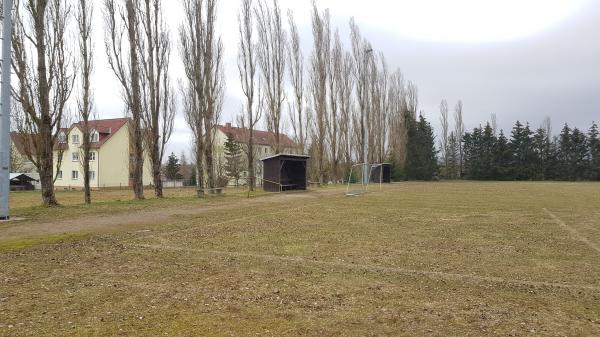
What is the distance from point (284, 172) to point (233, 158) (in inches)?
1158

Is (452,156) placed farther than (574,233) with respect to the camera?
Yes

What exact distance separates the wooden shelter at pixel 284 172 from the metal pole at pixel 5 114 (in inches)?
618

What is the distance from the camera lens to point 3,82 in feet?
35.6

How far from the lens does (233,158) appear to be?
56.6 meters

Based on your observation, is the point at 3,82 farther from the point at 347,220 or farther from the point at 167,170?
the point at 167,170

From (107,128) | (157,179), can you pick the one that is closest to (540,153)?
(107,128)

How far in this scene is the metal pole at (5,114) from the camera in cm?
1063

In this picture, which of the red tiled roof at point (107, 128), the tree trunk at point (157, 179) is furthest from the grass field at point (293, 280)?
the red tiled roof at point (107, 128)

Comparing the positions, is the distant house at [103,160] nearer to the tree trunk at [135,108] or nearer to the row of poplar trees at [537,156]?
the tree trunk at [135,108]

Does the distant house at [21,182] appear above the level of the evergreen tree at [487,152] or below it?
below

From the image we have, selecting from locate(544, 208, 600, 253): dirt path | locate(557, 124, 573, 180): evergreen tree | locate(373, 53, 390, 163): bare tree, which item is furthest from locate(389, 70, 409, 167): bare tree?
locate(544, 208, 600, 253): dirt path

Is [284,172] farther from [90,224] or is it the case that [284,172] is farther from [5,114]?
[5,114]

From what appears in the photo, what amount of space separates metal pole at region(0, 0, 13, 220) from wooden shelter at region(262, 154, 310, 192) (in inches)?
618

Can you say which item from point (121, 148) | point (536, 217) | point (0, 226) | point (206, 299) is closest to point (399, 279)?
point (206, 299)
